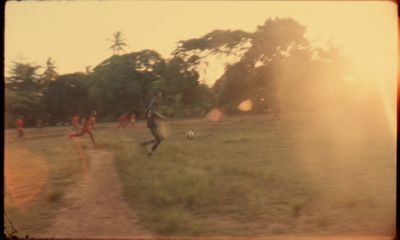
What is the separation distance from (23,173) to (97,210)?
1.05 m

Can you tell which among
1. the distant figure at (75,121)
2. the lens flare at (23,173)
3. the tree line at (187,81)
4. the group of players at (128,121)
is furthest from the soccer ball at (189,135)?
the lens flare at (23,173)

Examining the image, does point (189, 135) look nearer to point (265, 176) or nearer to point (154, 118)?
point (154, 118)

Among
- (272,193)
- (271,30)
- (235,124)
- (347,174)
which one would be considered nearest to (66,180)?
(235,124)

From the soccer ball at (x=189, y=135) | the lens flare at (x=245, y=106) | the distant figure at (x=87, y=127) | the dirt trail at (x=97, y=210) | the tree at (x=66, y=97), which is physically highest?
the tree at (x=66, y=97)

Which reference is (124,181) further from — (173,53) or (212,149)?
(173,53)

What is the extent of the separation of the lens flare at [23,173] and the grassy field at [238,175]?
0.01 m

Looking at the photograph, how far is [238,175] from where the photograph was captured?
4.38 m

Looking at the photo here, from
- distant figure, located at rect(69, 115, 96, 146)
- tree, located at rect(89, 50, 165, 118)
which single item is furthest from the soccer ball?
distant figure, located at rect(69, 115, 96, 146)

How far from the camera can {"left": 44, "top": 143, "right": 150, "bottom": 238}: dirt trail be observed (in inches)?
155

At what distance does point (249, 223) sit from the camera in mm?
3945

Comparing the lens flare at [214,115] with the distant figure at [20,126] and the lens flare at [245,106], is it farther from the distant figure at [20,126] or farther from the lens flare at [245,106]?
the distant figure at [20,126]

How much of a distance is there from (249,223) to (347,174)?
132 centimetres

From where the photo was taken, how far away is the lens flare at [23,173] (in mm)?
4246

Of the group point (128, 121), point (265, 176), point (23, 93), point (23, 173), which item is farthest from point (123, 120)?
point (265, 176)
